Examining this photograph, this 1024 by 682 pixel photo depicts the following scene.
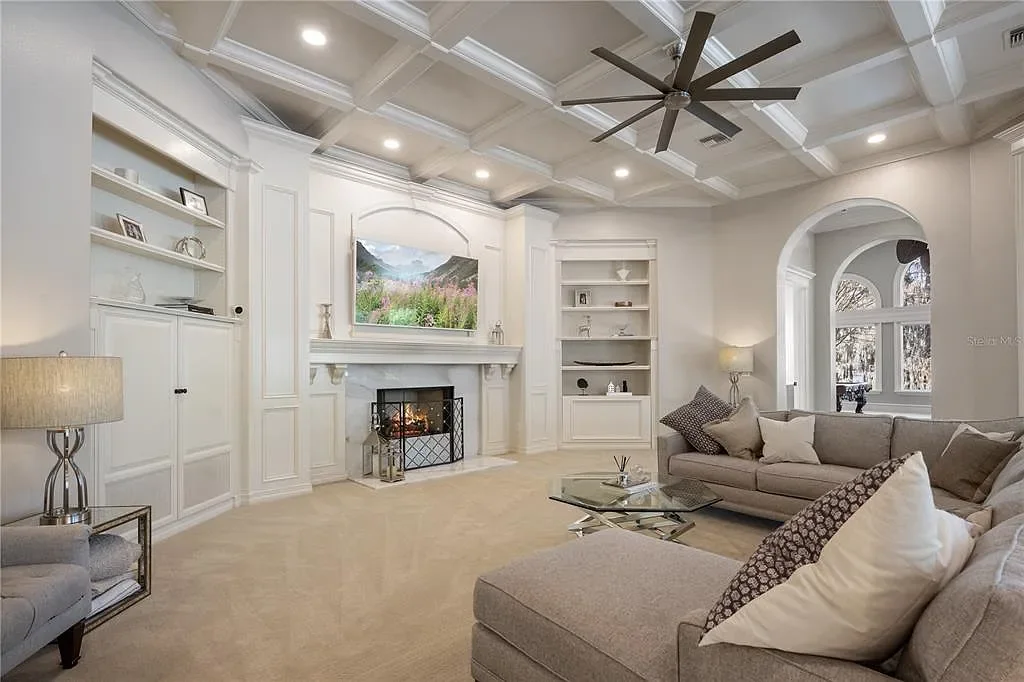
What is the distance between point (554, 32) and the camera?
3.49m

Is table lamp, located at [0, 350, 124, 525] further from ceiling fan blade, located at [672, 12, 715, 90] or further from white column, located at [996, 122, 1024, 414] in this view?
white column, located at [996, 122, 1024, 414]

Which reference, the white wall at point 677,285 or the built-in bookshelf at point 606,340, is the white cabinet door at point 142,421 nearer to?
the built-in bookshelf at point 606,340

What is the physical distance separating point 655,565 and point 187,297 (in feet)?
13.0

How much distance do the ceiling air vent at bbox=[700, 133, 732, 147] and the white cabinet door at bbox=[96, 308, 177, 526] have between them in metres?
4.63

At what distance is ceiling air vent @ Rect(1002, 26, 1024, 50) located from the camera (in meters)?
3.53

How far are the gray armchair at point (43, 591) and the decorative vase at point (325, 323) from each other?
3.21m

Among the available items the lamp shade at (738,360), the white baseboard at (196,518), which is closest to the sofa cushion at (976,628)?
the white baseboard at (196,518)

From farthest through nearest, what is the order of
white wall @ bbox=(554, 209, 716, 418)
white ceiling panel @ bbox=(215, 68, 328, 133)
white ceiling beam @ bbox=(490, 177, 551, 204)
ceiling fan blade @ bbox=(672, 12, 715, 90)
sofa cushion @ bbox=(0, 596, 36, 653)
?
white wall @ bbox=(554, 209, 716, 418), white ceiling beam @ bbox=(490, 177, 551, 204), white ceiling panel @ bbox=(215, 68, 328, 133), ceiling fan blade @ bbox=(672, 12, 715, 90), sofa cushion @ bbox=(0, 596, 36, 653)

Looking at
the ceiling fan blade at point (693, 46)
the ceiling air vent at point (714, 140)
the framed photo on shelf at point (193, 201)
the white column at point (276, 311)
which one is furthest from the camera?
the ceiling air vent at point (714, 140)

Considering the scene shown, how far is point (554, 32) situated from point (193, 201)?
2.85 metres

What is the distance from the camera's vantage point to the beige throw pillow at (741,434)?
13.4ft

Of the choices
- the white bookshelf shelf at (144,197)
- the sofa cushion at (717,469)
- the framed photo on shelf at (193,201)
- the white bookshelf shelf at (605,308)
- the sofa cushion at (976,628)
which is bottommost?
the sofa cushion at (717,469)

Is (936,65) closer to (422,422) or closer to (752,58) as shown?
(752,58)

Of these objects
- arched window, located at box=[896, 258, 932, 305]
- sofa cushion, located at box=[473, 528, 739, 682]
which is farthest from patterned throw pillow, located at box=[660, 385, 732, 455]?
arched window, located at box=[896, 258, 932, 305]
